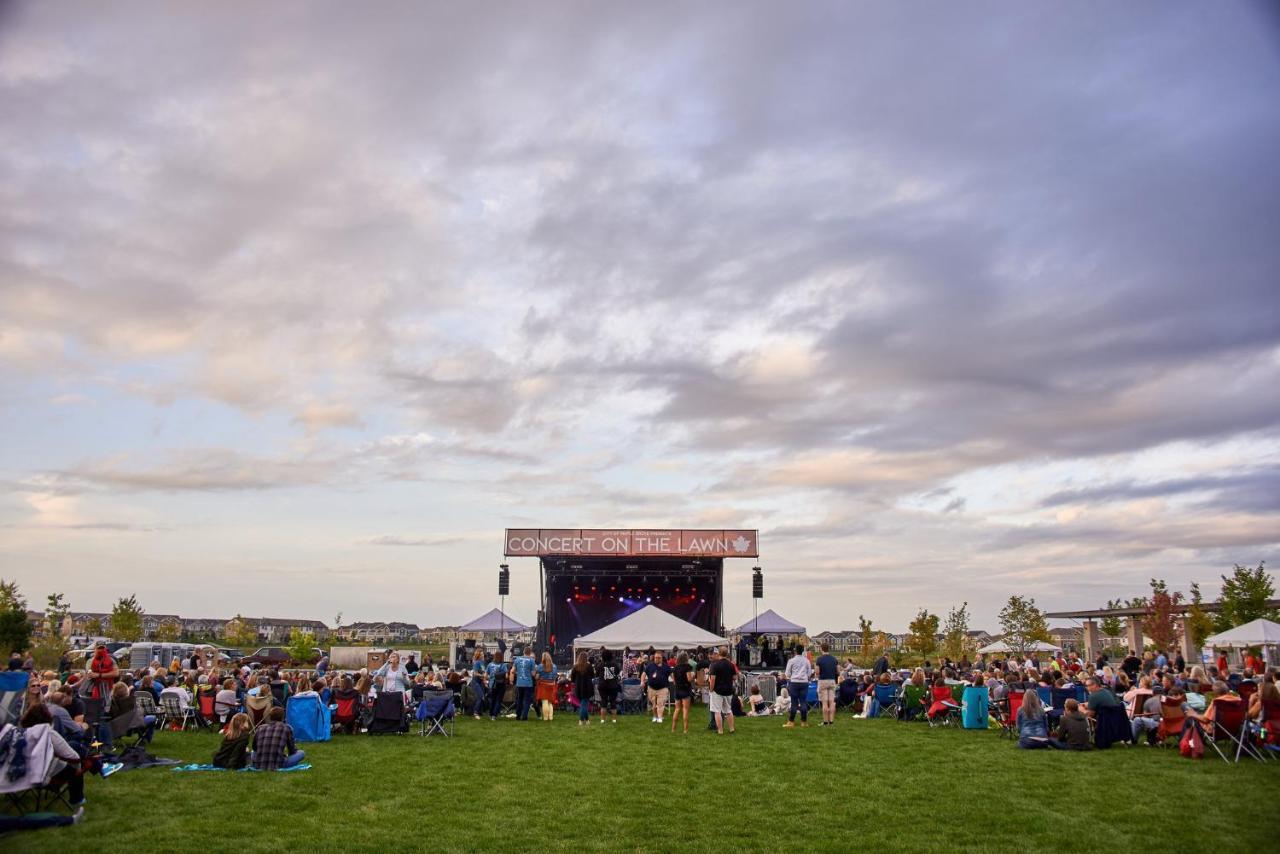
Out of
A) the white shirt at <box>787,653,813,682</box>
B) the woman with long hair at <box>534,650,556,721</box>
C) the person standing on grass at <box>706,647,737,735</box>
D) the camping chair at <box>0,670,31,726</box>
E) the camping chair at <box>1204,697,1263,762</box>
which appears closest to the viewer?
the camping chair at <box>0,670,31,726</box>

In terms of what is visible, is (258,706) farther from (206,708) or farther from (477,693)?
(477,693)

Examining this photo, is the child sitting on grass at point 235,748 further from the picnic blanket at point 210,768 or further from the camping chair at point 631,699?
the camping chair at point 631,699

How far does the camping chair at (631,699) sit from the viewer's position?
63.7 ft

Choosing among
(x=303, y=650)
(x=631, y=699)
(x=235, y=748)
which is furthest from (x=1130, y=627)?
(x=303, y=650)

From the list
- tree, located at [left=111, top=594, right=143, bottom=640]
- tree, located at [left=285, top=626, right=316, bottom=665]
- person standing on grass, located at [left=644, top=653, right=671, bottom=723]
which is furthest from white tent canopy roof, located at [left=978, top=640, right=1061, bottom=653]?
tree, located at [left=111, top=594, right=143, bottom=640]

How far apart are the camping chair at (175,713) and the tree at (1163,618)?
→ 4062 centimetres

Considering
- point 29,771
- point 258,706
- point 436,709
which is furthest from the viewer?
point 436,709

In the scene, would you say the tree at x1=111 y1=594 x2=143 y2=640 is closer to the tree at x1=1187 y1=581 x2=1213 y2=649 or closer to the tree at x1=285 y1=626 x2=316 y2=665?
the tree at x1=285 y1=626 x2=316 y2=665

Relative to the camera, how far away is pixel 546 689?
1805cm

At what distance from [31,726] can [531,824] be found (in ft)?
14.6

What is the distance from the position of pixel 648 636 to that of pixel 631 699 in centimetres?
175

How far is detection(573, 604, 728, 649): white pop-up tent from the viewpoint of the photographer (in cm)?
2059

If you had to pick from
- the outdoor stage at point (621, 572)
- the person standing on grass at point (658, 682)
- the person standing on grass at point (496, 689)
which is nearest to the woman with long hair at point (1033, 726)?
the person standing on grass at point (658, 682)

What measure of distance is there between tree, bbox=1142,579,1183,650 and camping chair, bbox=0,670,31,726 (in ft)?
142
